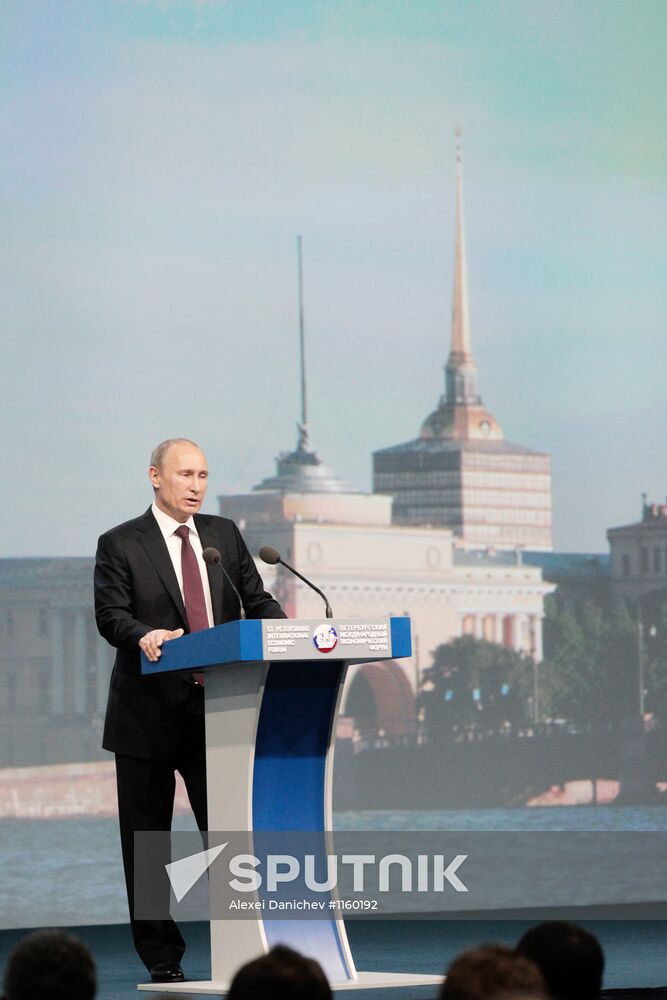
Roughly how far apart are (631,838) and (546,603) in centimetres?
272

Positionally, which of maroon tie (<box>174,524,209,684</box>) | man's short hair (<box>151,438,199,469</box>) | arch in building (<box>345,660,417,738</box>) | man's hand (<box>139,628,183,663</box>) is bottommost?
arch in building (<box>345,660,417,738</box>)

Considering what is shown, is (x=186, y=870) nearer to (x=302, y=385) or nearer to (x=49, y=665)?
(x=302, y=385)

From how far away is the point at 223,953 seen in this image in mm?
3863

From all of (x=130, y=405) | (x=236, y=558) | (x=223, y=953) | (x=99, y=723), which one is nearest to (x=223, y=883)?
(x=223, y=953)

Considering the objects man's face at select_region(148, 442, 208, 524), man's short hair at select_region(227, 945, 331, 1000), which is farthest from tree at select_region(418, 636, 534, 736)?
man's short hair at select_region(227, 945, 331, 1000)

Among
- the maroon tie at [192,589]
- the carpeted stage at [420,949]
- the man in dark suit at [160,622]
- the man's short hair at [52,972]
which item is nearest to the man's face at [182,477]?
the man in dark suit at [160,622]

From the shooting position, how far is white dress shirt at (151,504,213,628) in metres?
4.31

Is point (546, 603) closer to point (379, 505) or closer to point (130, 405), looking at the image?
point (379, 505)

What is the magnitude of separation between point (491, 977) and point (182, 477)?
2.31 metres

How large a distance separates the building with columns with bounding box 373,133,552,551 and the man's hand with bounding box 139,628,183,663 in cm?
710

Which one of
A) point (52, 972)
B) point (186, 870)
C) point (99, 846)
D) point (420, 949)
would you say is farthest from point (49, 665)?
point (52, 972)

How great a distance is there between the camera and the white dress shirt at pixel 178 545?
4.31 m

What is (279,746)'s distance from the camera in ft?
12.8

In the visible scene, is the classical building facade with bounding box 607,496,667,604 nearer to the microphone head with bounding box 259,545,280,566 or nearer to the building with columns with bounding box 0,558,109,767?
the building with columns with bounding box 0,558,109,767
